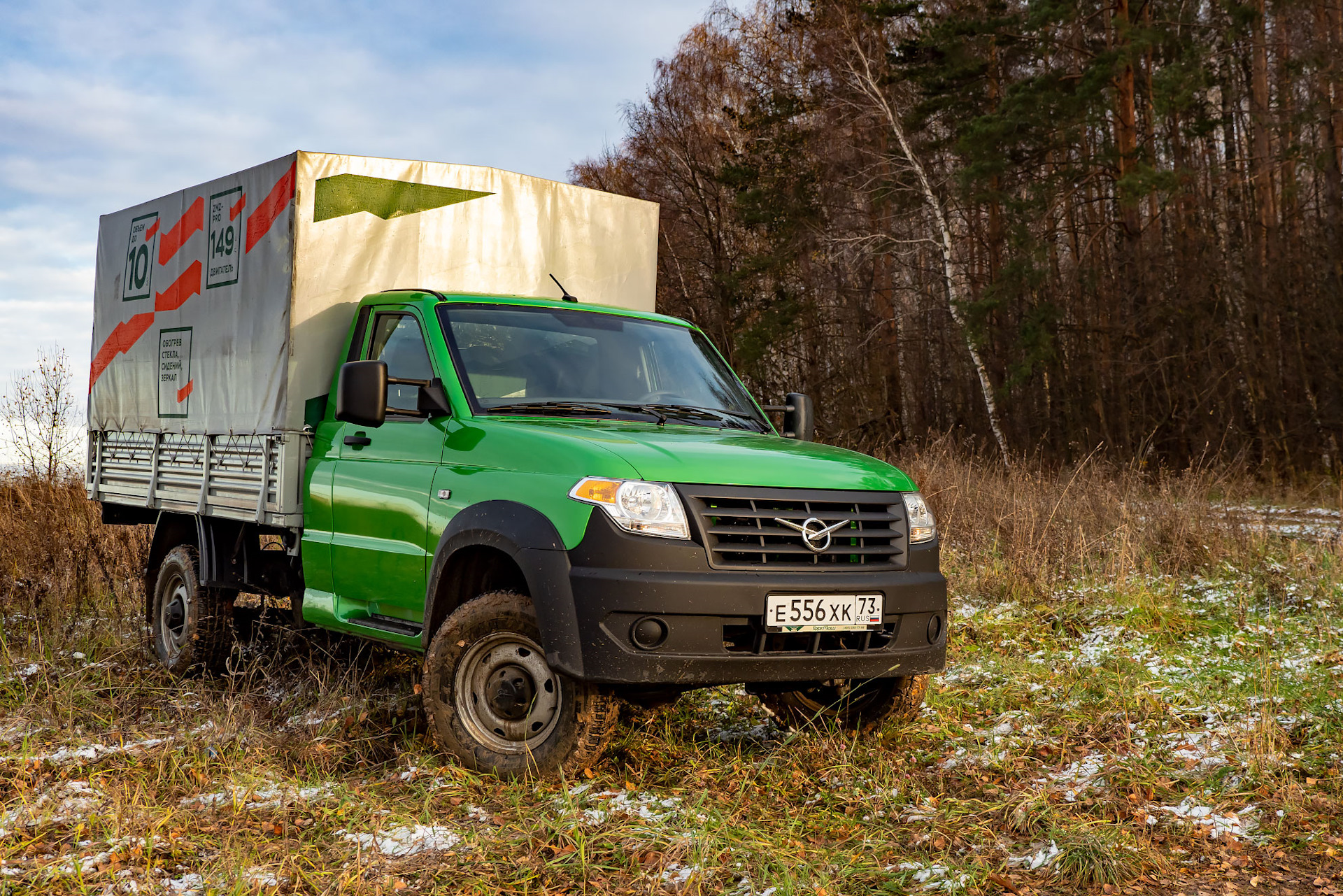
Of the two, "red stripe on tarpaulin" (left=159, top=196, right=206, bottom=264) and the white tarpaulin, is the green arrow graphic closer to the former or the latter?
the white tarpaulin

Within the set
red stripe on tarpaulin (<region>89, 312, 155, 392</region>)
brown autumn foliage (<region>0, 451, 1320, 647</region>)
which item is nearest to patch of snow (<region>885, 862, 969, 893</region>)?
brown autumn foliage (<region>0, 451, 1320, 647</region>)

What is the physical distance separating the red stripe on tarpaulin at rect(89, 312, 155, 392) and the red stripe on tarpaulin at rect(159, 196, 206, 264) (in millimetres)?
444

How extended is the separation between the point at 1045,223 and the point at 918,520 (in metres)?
19.9

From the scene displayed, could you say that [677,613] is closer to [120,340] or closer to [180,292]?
[180,292]

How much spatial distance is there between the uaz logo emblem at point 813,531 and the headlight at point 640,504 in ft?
1.35

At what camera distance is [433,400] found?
5391mm

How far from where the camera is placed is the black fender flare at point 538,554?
4.42 m

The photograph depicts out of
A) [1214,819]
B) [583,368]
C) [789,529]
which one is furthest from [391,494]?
[1214,819]

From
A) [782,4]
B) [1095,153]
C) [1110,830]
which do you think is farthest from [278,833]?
[782,4]

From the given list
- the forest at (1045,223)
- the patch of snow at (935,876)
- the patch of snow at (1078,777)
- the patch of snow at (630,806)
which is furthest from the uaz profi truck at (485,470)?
the forest at (1045,223)

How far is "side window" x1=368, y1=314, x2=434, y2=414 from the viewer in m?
5.59

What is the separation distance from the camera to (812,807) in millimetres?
4602

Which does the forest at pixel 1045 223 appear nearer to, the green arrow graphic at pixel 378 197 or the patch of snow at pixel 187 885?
the green arrow graphic at pixel 378 197

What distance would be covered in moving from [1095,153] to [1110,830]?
19.6m
